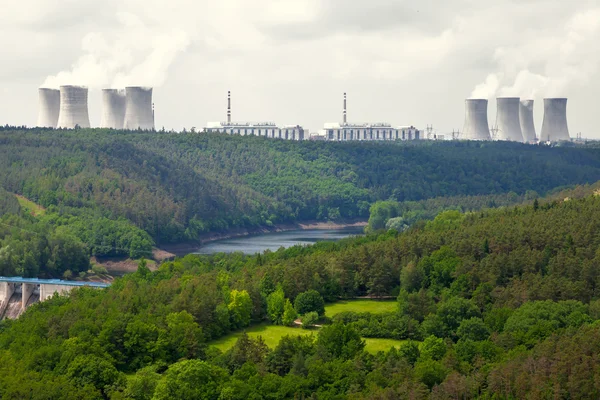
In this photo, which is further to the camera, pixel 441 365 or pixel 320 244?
pixel 320 244

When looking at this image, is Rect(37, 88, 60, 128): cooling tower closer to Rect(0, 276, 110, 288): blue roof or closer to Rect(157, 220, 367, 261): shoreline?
Rect(157, 220, 367, 261): shoreline

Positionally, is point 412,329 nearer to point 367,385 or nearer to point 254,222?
point 367,385

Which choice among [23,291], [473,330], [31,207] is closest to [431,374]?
[473,330]

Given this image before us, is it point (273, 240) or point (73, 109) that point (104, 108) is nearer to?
point (73, 109)

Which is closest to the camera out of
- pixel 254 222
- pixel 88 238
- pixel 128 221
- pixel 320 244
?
pixel 320 244

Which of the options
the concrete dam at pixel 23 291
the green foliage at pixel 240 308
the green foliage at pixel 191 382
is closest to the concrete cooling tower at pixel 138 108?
the concrete dam at pixel 23 291

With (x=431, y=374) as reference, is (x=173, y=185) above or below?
above

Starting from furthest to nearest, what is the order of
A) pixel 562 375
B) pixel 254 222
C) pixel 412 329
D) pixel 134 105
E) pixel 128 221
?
pixel 134 105 < pixel 254 222 < pixel 128 221 < pixel 412 329 < pixel 562 375

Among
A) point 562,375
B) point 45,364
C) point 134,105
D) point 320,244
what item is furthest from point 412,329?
point 134,105
